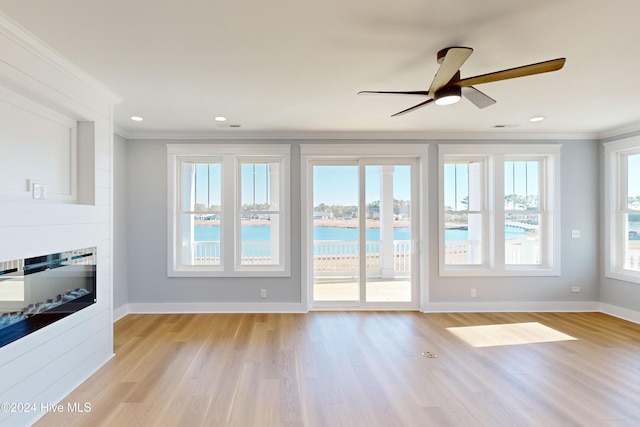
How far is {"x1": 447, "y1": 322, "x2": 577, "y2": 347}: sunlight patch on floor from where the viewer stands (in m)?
3.46

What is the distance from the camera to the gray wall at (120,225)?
4105 millimetres

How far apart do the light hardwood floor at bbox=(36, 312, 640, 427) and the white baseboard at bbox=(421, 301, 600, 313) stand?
489 millimetres

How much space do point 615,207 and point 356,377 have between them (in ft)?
14.7

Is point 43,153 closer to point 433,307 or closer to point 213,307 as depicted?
point 213,307

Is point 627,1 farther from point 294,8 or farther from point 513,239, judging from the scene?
point 513,239

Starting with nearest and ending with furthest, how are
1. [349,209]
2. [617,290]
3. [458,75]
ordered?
[458,75] < [617,290] < [349,209]

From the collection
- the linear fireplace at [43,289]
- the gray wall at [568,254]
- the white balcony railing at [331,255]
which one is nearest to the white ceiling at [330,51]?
the gray wall at [568,254]

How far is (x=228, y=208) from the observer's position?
14.7 ft

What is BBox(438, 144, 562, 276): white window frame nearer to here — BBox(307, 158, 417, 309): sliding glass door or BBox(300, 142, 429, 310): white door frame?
BBox(300, 142, 429, 310): white door frame

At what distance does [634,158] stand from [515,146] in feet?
4.87

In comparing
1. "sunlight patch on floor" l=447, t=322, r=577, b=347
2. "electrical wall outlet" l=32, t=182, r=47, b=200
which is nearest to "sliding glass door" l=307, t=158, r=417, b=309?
"sunlight patch on floor" l=447, t=322, r=577, b=347

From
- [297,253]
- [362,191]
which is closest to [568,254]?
[362,191]

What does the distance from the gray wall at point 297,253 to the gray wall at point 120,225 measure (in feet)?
0.23

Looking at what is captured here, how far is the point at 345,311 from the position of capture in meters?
4.54
